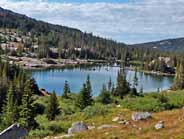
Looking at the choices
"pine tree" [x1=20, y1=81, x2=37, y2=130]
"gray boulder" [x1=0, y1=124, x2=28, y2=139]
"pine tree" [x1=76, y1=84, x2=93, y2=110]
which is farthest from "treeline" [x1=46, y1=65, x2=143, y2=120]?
"gray boulder" [x1=0, y1=124, x2=28, y2=139]

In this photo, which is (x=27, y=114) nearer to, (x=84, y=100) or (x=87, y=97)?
(x=84, y=100)

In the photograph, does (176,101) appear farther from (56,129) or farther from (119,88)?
(119,88)

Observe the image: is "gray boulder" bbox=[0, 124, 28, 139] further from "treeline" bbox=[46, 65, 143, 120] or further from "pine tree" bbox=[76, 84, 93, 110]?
"pine tree" bbox=[76, 84, 93, 110]

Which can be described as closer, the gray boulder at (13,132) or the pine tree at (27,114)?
the gray boulder at (13,132)

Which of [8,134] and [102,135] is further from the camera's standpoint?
[102,135]

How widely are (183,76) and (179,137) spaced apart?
150m

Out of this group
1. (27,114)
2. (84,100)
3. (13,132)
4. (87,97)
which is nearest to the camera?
(13,132)

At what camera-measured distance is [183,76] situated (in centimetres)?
17200

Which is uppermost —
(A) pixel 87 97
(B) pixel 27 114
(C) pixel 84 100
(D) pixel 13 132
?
(D) pixel 13 132

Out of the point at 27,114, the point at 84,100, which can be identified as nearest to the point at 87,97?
the point at 84,100

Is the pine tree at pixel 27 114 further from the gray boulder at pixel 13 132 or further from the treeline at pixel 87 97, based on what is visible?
the gray boulder at pixel 13 132

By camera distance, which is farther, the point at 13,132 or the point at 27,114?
the point at 27,114

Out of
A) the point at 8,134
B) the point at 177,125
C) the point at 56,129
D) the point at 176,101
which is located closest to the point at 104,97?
the point at 176,101

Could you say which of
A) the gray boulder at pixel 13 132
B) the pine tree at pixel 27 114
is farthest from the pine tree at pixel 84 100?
the gray boulder at pixel 13 132
